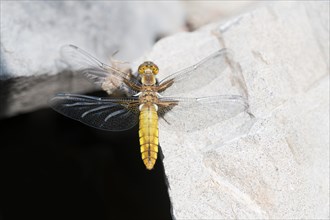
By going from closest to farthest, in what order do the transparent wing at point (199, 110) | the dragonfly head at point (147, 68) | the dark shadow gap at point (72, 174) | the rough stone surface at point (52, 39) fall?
the transparent wing at point (199, 110) < the dragonfly head at point (147, 68) < the rough stone surface at point (52, 39) < the dark shadow gap at point (72, 174)

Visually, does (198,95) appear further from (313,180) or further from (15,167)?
(15,167)

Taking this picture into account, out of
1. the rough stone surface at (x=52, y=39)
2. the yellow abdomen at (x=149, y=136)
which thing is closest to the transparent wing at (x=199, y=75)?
the yellow abdomen at (x=149, y=136)

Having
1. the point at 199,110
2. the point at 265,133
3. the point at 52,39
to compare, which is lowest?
the point at 265,133

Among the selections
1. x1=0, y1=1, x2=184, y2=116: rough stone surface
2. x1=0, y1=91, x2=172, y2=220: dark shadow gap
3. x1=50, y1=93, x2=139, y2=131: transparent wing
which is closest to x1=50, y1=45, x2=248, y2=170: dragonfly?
x1=50, y1=93, x2=139, y2=131: transparent wing

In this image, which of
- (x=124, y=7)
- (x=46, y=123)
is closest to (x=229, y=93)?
(x=124, y=7)

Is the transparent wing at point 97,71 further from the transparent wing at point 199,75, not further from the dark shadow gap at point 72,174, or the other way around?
the dark shadow gap at point 72,174

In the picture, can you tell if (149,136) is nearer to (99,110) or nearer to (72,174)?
(99,110)

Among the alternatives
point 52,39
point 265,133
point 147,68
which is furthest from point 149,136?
point 52,39
